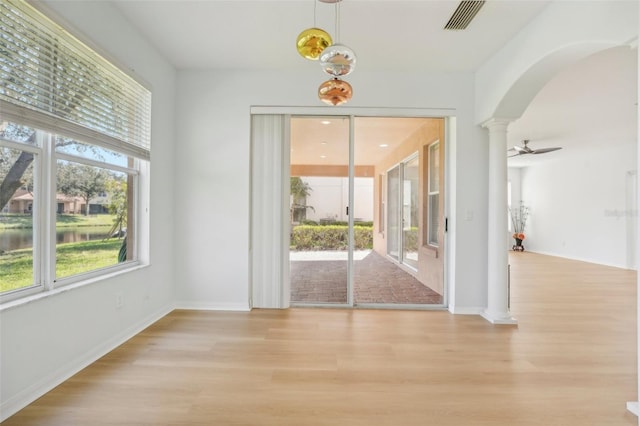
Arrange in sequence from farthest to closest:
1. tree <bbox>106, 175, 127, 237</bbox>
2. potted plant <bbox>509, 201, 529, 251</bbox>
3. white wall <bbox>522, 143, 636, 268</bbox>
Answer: potted plant <bbox>509, 201, 529, 251</bbox> → white wall <bbox>522, 143, 636, 268</bbox> → tree <bbox>106, 175, 127, 237</bbox>

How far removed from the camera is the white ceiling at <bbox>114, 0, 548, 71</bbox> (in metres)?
2.66

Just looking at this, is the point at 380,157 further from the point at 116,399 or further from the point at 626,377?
the point at 116,399

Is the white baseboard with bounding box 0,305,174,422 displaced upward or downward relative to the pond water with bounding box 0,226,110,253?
downward

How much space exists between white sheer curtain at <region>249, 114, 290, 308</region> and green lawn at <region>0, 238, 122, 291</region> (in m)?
1.45

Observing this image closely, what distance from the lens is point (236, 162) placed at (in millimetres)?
3875

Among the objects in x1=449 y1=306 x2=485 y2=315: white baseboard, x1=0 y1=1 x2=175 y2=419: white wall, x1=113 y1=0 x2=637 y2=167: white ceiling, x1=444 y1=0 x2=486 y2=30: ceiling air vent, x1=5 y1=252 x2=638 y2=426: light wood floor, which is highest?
x1=113 y1=0 x2=637 y2=167: white ceiling

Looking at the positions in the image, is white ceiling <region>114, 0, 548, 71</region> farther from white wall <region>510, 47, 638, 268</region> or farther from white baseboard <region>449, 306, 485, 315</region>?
white baseboard <region>449, 306, 485, 315</region>

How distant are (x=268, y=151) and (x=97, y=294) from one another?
7.26 feet

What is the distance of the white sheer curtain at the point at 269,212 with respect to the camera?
12.9 feet

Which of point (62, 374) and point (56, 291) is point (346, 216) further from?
point (62, 374)

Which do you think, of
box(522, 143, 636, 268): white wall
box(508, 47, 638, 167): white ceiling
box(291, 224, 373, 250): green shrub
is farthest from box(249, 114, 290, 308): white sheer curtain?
box(522, 143, 636, 268): white wall

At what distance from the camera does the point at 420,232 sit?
5.43 m

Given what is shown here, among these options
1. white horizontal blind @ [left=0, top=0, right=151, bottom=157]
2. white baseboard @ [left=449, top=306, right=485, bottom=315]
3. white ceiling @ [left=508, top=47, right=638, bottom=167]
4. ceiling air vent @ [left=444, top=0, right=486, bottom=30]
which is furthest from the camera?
white baseboard @ [left=449, top=306, right=485, bottom=315]

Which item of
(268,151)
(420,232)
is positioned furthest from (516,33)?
(420,232)
